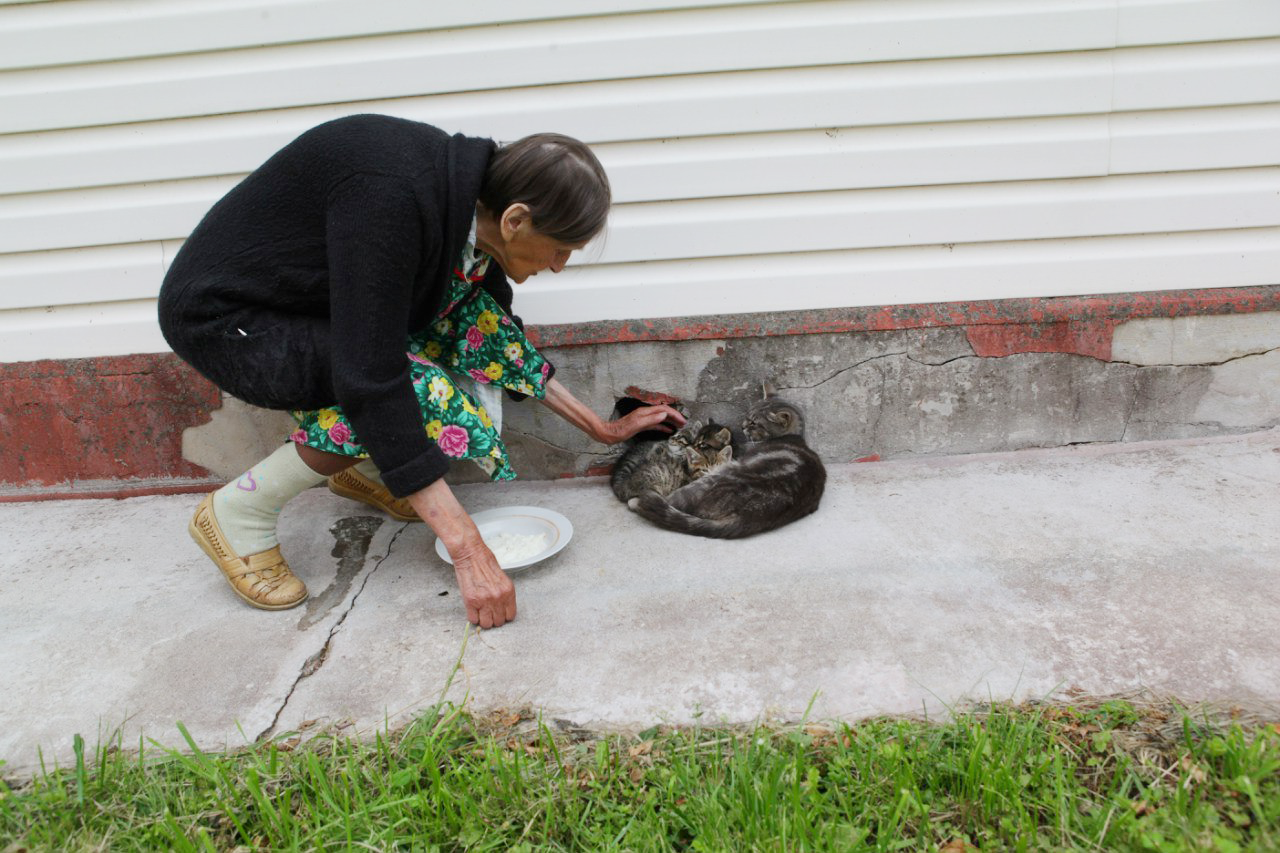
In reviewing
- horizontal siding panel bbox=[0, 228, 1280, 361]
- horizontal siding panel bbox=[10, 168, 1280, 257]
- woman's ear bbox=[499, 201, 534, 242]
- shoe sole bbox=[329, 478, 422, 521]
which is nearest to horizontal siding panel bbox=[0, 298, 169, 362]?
horizontal siding panel bbox=[0, 228, 1280, 361]

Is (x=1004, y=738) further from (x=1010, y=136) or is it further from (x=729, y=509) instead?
(x=1010, y=136)

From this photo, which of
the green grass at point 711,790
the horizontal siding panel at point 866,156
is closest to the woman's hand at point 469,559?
the green grass at point 711,790

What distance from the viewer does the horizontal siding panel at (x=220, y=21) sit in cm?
268

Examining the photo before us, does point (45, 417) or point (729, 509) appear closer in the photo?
point (729, 509)

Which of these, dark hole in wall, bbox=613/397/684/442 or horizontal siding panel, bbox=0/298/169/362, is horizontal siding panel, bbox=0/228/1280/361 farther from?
dark hole in wall, bbox=613/397/684/442

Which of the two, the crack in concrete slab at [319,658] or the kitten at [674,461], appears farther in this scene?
the kitten at [674,461]

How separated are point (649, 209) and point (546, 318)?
589 mm

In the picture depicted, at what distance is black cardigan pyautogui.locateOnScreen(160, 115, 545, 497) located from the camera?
1933mm

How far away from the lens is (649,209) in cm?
295

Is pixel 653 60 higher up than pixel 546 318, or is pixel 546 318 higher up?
pixel 653 60

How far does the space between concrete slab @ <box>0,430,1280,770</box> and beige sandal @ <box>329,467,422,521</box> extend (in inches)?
3.6

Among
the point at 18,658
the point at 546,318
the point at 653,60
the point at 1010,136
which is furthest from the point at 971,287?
the point at 18,658

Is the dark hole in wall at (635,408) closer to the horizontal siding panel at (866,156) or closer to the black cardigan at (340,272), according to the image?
the horizontal siding panel at (866,156)

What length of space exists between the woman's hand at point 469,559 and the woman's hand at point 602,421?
891 mm
